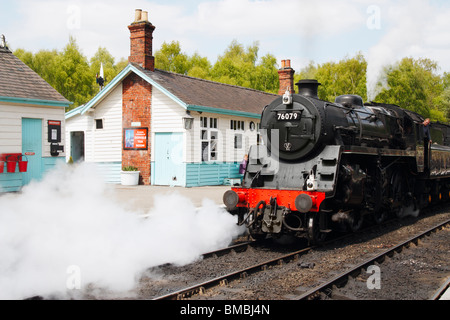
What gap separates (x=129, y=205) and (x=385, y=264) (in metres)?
6.09

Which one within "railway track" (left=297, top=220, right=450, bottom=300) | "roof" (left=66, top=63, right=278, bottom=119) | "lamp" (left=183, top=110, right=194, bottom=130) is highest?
"roof" (left=66, top=63, right=278, bottom=119)

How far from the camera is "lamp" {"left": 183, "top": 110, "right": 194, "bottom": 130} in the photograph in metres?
15.2

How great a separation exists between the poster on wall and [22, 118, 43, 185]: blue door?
406 centimetres

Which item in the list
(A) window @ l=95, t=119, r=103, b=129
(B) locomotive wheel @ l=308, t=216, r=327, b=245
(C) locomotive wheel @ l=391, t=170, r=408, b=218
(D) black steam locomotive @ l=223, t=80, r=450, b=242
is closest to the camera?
(B) locomotive wheel @ l=308, t=216, r=327, b=245

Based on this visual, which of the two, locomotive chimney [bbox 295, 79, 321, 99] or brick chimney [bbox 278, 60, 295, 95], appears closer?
locomotive chimney [bbox 295, 79, 321, 99]

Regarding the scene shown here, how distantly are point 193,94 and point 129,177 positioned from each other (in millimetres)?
4088

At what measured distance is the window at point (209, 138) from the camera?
16.2 m

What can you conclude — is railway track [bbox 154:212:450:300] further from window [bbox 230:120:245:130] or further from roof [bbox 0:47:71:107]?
window [bbox 230:120:245:130]

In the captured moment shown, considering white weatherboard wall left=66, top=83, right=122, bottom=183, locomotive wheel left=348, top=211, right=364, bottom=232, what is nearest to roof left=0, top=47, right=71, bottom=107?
white weatherboard wall left=66, top=83, right=122, bottom=183

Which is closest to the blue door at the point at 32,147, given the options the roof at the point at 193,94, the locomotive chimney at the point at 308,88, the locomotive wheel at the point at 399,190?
the roof at the point at 193,94

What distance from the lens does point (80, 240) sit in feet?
19.1

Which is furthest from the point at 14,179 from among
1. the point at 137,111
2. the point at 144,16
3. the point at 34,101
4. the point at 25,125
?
the point at 144,16

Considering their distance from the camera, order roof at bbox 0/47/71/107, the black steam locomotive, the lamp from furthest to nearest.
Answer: the lamp → roof at bbox 0/47/71/107 → the black steam locomotive
